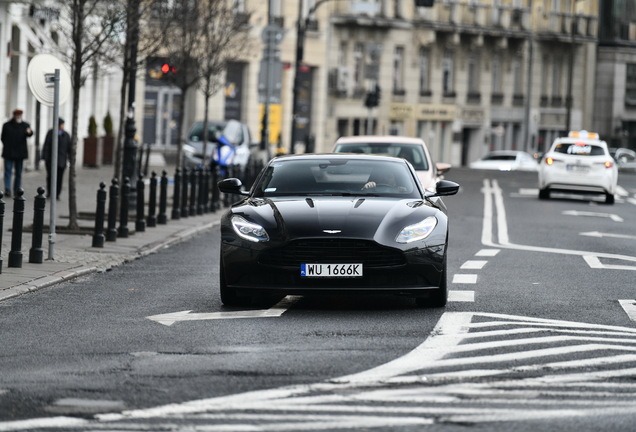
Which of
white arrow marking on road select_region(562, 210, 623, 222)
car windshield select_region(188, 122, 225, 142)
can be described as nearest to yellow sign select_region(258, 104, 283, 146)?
car windshield select_region(188, 122, 225, 142)

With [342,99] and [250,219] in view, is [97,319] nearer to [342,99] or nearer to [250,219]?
[250,219]

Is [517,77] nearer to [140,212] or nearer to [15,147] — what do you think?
[15,147]

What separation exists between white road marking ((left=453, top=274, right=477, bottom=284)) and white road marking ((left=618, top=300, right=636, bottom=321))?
2107 millimetres

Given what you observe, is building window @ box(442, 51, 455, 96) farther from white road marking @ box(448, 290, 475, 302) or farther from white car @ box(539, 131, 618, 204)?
white road marking @ box(448, 290, 475, 302)

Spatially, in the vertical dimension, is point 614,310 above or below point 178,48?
below

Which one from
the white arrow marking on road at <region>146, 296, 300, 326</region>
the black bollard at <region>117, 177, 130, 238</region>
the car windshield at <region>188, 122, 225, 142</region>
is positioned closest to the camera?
the white arrow marking on road at <region>146, 296, 300, 326</region>

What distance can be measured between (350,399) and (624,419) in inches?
53.8

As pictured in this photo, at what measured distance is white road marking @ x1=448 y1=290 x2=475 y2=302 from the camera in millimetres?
13984

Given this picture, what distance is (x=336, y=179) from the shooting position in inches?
566

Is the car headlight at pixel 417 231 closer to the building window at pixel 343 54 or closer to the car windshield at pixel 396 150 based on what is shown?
the car windshield at pixel 396 150

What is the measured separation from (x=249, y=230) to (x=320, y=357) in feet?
10.7

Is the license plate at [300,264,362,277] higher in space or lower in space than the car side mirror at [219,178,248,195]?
lower

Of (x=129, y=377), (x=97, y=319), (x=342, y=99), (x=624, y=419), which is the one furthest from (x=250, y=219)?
(x=342, y=99)

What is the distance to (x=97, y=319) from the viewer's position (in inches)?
487
